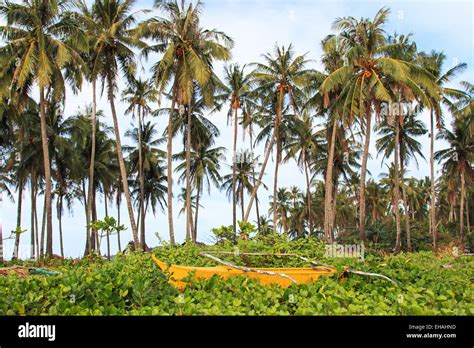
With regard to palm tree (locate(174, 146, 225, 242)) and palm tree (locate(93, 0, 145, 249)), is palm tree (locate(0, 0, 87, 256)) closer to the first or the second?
palm tree (locate(93, 0, 145, 249))

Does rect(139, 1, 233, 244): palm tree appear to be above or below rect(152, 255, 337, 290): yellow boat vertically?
above

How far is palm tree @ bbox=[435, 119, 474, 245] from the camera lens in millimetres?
36531

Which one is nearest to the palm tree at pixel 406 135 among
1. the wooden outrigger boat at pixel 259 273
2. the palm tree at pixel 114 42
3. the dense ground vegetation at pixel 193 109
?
the dense ground vegetation at pixel 193 109

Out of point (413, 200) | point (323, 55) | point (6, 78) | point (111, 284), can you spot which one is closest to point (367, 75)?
point (323, 55)

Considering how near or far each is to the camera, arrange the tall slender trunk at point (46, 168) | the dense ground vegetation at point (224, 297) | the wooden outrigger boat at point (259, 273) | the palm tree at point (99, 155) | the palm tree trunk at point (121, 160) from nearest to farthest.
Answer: the dense ground vegetation at point (224, 297) → the wooden outrigger boat at point (259, 273) → the tall slender trunk at point (46, 168) → the palm tree trunk at point (121, 160) → the palm tree at point (99, 155)

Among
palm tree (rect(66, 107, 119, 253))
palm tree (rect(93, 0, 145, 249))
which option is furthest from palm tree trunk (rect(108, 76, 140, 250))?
palm tree (rect(66, 107, 119, 253))

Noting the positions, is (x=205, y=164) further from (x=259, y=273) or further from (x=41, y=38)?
(x=259, y=273)

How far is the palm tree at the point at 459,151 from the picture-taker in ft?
120

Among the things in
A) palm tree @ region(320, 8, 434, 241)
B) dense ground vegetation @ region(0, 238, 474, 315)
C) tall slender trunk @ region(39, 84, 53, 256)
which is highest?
palm tree @ region(320, 8, 434, 241)

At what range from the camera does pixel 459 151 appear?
37.3m

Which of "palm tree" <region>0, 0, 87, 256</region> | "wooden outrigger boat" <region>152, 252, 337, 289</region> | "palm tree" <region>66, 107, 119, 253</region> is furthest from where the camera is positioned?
"palm tree" <region>66, 107, 119, 253</region>

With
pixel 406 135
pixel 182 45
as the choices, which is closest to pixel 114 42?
pixel 182 45

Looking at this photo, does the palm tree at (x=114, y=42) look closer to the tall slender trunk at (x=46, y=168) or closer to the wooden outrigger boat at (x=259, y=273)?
the tall slender trunk at (x=46, y=168)

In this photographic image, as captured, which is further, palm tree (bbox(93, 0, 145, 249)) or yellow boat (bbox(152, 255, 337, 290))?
palm tree (bbox(93, 0, 145, 249))
